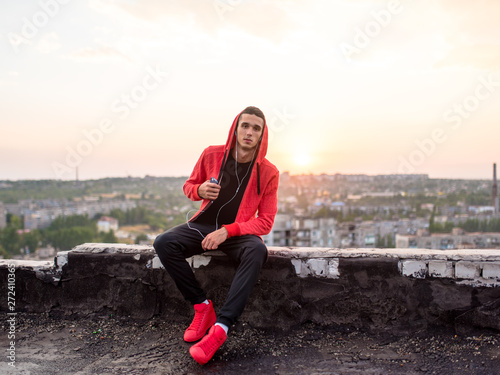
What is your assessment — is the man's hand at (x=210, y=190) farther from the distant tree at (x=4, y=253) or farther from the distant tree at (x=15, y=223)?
the distant tree at (x=15, y=223)

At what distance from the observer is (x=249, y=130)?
8.19ft

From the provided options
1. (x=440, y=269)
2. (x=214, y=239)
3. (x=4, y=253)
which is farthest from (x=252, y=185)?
(x=4, y=253)

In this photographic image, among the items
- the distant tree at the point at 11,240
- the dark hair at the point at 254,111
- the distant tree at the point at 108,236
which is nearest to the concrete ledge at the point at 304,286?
the dark hair at the point at 254,111

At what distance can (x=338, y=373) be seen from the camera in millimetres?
1951

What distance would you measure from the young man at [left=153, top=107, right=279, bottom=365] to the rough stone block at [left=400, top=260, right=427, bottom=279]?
886mm

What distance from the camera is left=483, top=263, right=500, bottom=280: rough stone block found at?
2.27 metres

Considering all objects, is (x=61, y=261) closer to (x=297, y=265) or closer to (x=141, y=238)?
(x=297, y=265)

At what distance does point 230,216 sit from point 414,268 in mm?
1220

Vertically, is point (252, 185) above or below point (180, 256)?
above

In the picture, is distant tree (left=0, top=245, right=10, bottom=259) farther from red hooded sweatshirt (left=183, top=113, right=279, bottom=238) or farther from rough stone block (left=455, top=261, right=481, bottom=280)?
rough stone block (left=455, top=261, right=481, bottom=280)

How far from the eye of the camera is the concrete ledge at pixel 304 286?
2.32m

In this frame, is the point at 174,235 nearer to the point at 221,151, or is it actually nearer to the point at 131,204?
the point at 221,151

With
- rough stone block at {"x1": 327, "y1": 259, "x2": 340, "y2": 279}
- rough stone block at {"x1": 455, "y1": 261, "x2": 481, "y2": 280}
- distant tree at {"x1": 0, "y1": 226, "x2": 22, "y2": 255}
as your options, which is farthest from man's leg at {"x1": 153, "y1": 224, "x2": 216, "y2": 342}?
distant tree at {"x1": 0, "y1": 226, "x2": 22, "y2": 255}

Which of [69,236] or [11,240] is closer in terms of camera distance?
[69,236]
